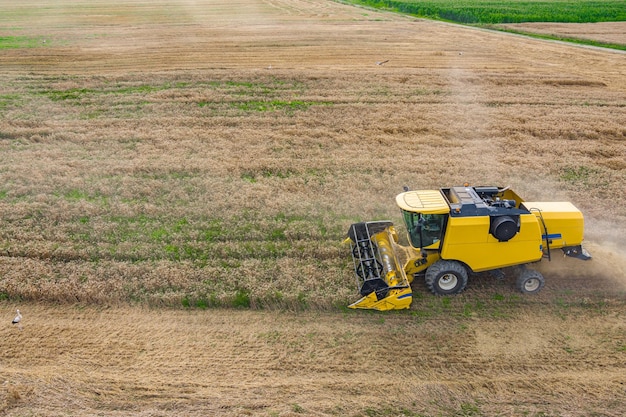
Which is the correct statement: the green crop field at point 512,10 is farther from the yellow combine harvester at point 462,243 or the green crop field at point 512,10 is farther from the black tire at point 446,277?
the black tire at point 446,277

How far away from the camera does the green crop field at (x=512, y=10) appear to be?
39.6 metres

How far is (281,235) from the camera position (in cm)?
1113

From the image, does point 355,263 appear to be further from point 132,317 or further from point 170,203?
point 170,203

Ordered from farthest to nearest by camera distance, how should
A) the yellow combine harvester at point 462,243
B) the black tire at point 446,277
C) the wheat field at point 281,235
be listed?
the black tire at point 446,277 → the yellow combine harvester at point 462,243 → the wheat field at point 281,235

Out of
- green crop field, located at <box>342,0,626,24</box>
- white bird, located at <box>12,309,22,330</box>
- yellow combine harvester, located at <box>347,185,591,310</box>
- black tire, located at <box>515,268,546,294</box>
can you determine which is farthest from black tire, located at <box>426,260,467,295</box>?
green crop field, located at <box>342,0,626,24</box>

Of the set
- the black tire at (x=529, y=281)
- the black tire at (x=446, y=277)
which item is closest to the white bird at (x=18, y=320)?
the black tire at (x=446, y=277)

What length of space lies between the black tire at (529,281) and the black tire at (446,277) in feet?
3.79

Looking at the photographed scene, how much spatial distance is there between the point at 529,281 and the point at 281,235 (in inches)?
218

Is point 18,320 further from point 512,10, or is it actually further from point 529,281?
point 512,10

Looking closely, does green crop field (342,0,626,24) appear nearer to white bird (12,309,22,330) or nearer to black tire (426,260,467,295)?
black tire (426,260,467,295)

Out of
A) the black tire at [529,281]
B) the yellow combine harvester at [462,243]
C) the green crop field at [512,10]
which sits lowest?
the black tire at [529,281]

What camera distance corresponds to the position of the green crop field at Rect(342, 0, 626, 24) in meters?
39.6

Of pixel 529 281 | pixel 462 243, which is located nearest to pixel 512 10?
pixel 529 281

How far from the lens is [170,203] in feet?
40.8
